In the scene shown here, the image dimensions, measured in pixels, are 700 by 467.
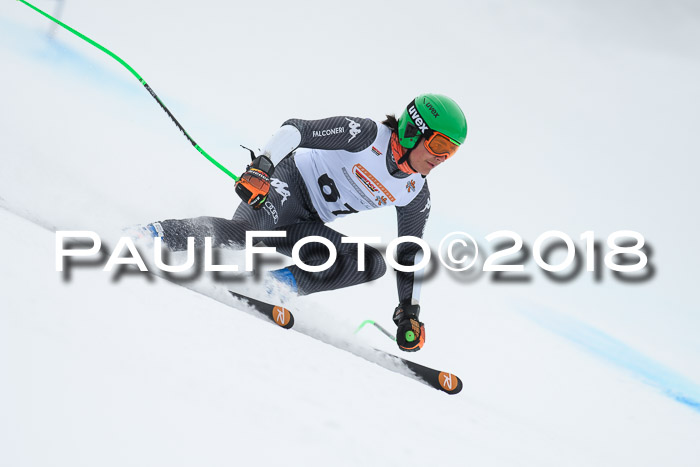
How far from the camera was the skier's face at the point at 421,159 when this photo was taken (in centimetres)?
285

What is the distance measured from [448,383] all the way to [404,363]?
24 centimetres

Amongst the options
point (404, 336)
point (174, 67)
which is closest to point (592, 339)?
point (404, 336)

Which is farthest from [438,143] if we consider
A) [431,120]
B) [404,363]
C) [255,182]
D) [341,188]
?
[404,363]

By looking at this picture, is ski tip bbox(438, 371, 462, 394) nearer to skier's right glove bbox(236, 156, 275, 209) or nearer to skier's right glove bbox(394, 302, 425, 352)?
skier's right glove bbox(394, 302, 425, 352)

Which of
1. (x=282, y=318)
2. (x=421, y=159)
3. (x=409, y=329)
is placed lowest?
(x=409, y=329)

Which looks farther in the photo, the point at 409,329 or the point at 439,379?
the point at 409,329

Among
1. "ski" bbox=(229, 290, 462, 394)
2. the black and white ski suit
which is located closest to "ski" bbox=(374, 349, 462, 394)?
"ski" bbox=(229, 290, 462, 394)

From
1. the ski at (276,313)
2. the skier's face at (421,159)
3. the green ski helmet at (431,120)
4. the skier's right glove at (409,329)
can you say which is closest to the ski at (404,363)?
the ski at (276,313)

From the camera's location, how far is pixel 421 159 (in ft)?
9.43

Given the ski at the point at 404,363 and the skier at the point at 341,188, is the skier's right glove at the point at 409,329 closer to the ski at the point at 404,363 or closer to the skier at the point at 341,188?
the skier at the point at 341,188

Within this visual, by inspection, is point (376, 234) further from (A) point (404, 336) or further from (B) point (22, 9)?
(B) point (22, 9)

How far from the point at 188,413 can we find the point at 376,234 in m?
6.69

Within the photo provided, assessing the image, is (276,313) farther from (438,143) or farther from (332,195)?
(438,143)

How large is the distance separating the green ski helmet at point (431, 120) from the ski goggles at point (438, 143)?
0.01 m
